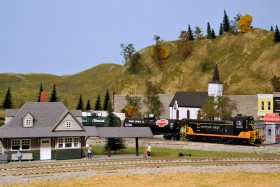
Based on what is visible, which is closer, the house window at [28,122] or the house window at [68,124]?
the house window at [28,122]

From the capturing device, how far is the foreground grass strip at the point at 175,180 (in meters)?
28.5

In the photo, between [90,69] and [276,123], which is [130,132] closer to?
[276,123]

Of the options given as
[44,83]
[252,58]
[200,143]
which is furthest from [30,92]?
[200,143]

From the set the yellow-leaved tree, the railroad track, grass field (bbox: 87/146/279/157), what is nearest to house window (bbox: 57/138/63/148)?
the railroad track

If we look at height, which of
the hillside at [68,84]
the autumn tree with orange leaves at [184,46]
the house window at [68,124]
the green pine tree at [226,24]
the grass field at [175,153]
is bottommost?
the grass field at [175,153]

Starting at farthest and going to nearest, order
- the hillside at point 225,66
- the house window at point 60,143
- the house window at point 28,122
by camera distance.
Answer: the hillside at point 225,66
the house window at point 60,143
the house window at point 28,122

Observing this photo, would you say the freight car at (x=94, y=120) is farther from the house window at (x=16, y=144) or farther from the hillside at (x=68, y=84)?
the hillside at (x=68, y=84)

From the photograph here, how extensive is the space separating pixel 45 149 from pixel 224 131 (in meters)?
25.9

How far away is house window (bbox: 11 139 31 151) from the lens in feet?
128

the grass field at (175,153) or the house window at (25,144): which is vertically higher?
the house window at (25,144)

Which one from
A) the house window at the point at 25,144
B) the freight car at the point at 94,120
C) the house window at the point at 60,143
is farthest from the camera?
the freight car at the point at 94,120

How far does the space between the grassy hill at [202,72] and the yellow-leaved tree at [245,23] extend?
213 cm

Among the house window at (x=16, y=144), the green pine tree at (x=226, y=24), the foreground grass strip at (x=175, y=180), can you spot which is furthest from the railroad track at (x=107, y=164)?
the green pine tree at (x=226, y=24)

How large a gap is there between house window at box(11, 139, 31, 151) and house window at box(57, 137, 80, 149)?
3058mm
